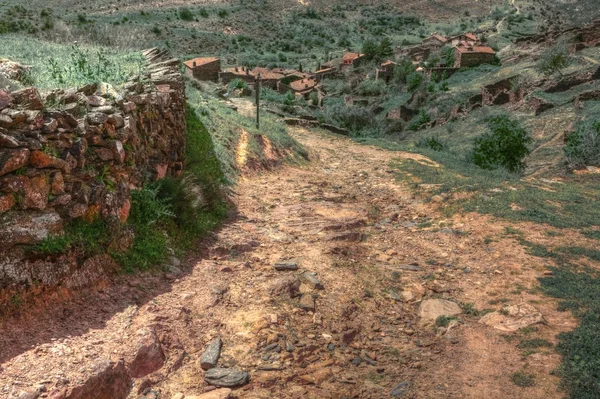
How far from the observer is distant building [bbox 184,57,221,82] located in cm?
3698

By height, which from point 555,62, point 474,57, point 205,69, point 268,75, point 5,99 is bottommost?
point 5,99

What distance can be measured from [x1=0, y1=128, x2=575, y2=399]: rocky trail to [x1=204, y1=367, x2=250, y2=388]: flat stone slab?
0.04 ft

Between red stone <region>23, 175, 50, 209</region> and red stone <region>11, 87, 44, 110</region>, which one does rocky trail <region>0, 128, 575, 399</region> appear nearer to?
red stone <region>23, 175, 50, 209</region>

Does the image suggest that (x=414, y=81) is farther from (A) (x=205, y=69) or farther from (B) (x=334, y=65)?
(A) (x=205, y=69)

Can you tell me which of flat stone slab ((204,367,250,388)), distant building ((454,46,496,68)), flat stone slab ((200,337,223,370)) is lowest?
flat stone slab ((204,367,250,388))

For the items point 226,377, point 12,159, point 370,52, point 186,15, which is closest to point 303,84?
point 370,52

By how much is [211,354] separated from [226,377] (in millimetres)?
375

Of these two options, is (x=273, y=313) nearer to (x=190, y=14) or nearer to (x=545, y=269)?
(x=545, y=269)

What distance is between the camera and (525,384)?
3943 millimetres

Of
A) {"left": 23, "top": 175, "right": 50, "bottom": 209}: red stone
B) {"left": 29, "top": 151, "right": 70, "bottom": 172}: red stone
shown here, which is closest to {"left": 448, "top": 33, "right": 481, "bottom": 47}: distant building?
{"left": 29, "top": 151, "right": 70, "bottom": 172}: red stone

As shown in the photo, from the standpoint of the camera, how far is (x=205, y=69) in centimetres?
3831

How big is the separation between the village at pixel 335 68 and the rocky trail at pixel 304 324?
3066cm

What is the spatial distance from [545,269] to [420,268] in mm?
1814

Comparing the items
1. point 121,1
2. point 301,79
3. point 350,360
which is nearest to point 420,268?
point 350,360
